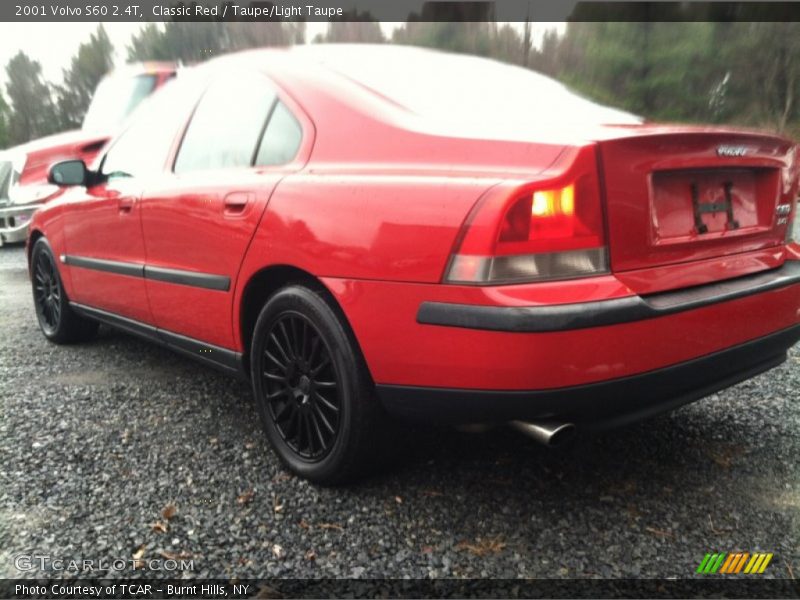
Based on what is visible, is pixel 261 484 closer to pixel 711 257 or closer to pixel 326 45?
pixel 711 257

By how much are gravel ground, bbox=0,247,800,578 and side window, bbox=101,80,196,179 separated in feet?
3.92

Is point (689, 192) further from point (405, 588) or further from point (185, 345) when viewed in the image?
point (185, 345)

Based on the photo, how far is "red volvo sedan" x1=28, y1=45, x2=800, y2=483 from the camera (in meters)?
1.69

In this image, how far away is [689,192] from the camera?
75.9 inches

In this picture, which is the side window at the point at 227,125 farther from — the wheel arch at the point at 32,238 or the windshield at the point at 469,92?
the wheel arch at the point at 32,238

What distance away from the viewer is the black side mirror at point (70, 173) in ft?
11.9

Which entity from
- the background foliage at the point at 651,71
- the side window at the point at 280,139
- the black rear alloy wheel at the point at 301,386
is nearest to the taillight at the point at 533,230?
the black rear alloy wheel at the point at 301,386

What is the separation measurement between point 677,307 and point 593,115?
30.4 inches

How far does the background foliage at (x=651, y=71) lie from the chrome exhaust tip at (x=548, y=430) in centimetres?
1139

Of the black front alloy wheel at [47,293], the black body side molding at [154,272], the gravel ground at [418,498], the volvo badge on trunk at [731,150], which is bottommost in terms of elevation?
the gravel ground at [418,498]

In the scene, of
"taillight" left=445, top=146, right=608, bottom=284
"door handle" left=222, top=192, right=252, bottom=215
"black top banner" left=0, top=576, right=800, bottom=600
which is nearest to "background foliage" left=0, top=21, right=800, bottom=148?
"door handle" left=222, top=192, right=252, bottom=215

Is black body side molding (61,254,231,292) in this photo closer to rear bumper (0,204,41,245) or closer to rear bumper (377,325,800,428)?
rear bumper (377,325,800,428)

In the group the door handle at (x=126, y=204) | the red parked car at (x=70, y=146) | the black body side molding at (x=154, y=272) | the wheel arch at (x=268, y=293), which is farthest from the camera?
the red parked car at (x=70, y=146)

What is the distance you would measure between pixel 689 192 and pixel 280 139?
4.64ft
